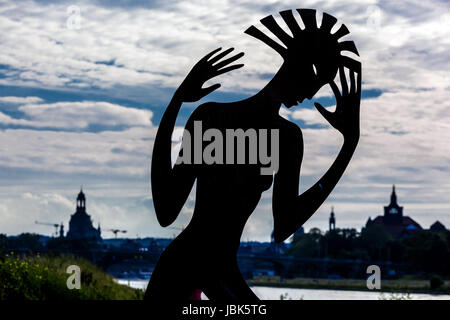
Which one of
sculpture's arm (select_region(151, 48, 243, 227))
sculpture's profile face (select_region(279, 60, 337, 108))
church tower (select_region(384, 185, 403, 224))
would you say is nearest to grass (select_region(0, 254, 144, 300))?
sculpture's arm (select_region(151, 48, 243, 227))

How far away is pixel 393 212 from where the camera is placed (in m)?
138

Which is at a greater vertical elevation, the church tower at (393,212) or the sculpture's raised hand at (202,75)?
the church tower at (393,212)

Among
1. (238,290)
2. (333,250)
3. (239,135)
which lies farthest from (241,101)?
(333,250)

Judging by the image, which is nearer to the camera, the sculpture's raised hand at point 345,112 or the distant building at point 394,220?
the sculpture's raised hand at point 345,112

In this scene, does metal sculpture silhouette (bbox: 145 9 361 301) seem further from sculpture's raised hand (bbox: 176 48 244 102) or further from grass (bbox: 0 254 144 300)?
grass (bbox: 0 254 144 300)

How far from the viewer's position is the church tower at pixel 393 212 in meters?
136

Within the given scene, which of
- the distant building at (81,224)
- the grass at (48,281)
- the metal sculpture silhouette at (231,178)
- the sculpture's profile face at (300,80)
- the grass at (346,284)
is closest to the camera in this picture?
the metal sculpture silhouette at (231,178)

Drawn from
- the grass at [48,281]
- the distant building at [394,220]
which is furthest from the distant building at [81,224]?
the grass at [48,281]

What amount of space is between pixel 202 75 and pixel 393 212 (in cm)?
13178

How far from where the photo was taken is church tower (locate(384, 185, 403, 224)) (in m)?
136

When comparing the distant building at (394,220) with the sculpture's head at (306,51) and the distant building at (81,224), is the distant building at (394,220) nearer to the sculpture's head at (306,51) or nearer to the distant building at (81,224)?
the distant building at (81,224)

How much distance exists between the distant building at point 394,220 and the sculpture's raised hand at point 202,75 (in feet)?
403

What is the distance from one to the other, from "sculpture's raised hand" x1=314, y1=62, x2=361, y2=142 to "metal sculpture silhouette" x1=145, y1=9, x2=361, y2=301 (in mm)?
12

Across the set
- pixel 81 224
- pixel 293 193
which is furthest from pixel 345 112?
pixel 81 224
